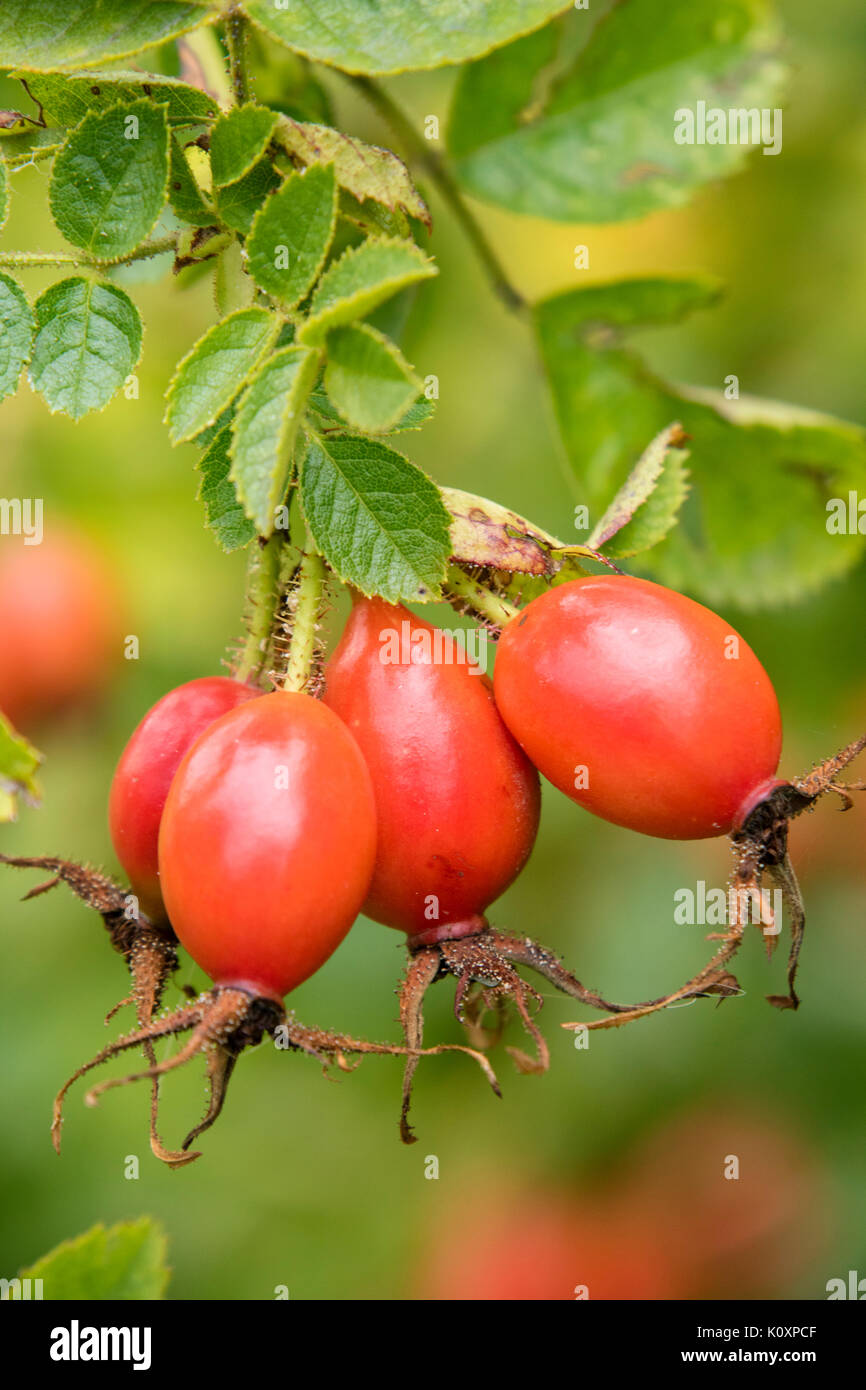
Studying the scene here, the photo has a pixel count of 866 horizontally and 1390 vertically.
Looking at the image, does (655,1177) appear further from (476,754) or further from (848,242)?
(848,242)

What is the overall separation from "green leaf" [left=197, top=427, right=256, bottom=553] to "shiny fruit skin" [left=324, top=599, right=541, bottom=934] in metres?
0.20

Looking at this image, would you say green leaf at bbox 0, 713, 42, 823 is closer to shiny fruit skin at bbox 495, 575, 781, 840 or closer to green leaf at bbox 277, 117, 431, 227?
shiny fruit skin at bbox 495, 575, 781, 840

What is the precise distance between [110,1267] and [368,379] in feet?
3.77

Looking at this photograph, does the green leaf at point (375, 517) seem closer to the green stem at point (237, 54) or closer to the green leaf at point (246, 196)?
the green leaf at point (246, 196)

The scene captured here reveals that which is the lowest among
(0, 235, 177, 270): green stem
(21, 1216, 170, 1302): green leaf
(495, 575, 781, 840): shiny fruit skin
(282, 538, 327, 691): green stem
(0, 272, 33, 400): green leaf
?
(21, 1216, 170, 1302): green leaf

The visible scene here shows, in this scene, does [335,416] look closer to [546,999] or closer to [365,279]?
[365,279]

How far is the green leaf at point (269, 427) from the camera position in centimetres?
110

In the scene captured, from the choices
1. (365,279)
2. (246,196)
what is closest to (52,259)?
(246,196)

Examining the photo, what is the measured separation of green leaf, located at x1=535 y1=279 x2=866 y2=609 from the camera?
2.10m

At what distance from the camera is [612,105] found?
1.97m

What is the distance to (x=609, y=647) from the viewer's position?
130cm

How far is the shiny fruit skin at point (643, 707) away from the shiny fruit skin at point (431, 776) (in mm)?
68

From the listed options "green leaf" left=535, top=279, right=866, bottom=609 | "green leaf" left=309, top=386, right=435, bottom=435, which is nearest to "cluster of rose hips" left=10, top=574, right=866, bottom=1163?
"green leaf" left=309, top=386, right=435, bottom=435

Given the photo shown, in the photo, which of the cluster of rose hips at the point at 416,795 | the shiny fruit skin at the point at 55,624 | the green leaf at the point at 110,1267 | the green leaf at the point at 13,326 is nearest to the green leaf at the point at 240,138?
the green leaf at the point at 13,326
